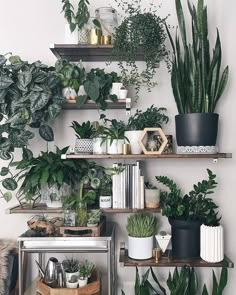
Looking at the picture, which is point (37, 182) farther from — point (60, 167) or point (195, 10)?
point (195, 10)

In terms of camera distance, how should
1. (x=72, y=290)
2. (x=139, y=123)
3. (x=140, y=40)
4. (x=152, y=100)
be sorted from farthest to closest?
(x=152, y=100)
(x=139, y=123)
(x=140, y=40)
(x=72, y=290)

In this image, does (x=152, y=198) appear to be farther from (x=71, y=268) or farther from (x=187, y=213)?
Result: (x=71, y=268)

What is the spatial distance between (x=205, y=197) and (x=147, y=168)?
→ 1.33 ft

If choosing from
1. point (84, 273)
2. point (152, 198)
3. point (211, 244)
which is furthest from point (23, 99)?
point (211, 244)

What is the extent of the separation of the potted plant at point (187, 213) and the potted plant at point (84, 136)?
45 centimetres

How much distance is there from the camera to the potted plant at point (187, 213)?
6.06 ft

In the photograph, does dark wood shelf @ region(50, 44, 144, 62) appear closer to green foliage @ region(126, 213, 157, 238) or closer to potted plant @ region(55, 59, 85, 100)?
potted plant @ region(55, 59, 85, 100)

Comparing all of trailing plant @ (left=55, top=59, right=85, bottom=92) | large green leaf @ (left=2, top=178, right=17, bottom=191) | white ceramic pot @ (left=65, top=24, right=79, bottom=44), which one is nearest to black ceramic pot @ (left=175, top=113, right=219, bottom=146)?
trailing plant @ (left=55, top=59, right=85, bottom=92)

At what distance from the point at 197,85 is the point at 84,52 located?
701 mm

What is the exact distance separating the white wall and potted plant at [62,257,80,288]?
299 mm

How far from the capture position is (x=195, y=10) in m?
1.92

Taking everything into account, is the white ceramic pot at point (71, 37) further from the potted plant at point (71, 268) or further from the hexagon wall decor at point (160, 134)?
the potted plant at point (71, 268)

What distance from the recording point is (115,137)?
188cm

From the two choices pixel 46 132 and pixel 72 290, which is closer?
pixel 72 290
